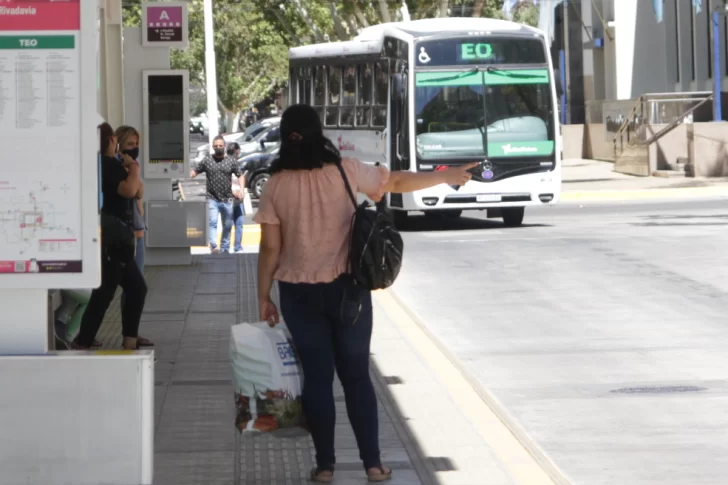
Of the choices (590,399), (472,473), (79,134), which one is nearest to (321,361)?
(472,473)

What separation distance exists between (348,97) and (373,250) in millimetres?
21205

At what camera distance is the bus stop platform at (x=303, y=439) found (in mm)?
6758

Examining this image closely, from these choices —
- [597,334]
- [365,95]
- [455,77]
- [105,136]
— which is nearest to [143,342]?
[105,136]

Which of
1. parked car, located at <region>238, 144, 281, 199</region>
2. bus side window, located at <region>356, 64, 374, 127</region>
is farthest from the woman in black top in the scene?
parked car, located at <region>238, 144, 281, 199</region>

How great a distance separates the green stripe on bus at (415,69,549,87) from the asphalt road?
3055 millimetres

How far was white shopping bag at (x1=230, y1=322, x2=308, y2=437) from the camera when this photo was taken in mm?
6305

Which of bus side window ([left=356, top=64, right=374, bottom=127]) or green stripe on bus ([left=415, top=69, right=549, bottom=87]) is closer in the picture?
green stripe on bus ([left=415, top=69, right=549, bottom=87])

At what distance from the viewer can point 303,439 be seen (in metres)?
7.55

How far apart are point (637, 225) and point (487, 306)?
9.32 m

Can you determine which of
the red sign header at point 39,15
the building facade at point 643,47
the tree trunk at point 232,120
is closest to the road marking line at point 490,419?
the red sign header at point 39,15

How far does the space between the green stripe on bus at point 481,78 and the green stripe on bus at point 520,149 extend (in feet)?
3.62

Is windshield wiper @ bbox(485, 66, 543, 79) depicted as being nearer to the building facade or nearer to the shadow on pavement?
the shadow on pavement

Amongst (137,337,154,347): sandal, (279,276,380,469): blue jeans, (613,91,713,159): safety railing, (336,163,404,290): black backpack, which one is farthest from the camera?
(613,91,713,159): safety railing

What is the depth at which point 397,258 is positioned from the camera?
6.23 metres
